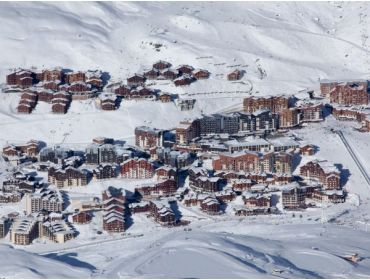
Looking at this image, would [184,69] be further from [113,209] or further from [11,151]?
[113,209]

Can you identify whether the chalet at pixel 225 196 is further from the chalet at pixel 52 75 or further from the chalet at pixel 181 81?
the chalet at pixel 52 75

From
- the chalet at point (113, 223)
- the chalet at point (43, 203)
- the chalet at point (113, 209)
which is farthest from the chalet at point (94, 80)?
the chalet at point (113, 223)

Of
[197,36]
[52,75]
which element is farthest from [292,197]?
[197,36]

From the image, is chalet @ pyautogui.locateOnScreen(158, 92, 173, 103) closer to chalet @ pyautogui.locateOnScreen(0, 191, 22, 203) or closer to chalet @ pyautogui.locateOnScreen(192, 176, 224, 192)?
chalet @ pyautogui.locateOnScreen(192, 176, 224, 192)

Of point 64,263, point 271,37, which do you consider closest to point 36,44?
point 271,37

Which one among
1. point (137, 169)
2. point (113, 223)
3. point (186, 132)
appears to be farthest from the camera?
point (186, 132)

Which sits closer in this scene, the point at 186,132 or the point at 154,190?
the point at 154,190

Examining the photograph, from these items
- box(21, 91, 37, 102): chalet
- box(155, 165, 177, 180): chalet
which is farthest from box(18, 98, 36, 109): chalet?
box(155, 165, 177, 180): chalet
